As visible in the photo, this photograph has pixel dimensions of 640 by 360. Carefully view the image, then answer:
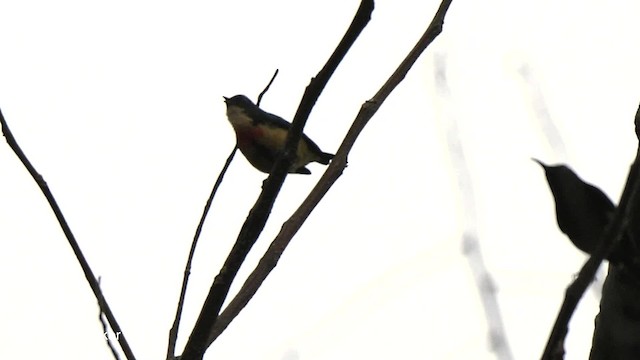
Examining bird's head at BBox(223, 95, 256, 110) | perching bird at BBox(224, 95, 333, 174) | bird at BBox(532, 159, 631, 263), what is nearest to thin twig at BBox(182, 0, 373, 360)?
bird at BBox(532, 159, 631, 263)

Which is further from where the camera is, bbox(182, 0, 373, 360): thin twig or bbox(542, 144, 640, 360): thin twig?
bbox(182, 0, 373, 360): thin twig

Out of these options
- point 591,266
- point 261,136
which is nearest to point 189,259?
point 591,266

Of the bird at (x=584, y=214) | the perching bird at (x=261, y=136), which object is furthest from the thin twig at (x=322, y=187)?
the perching bird at (x=261, y=136)

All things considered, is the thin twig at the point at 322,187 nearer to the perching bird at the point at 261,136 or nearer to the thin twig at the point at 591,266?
the thin twig at the point at 591,266

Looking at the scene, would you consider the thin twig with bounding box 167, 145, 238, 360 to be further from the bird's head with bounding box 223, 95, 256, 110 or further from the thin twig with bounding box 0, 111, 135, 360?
the bird's head with bounding box 223, 95, 256, 110

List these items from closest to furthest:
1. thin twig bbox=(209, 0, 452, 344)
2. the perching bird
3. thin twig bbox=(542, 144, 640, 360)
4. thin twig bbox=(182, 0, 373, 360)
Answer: thin twig bbox=(542, 144, 640, 360) < thin twig bbox=(182, 0, 373, 360) < thin twig bbox=(209, 0, 452, 344) < the perching bird

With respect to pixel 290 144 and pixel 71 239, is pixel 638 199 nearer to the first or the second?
pixel 290 144
